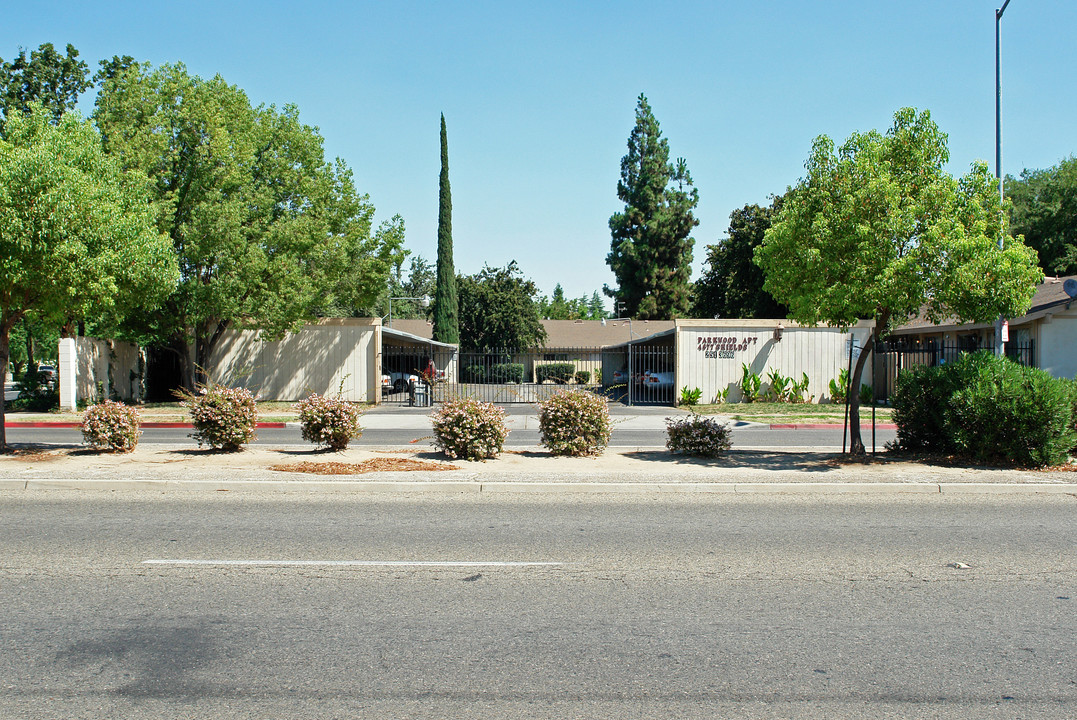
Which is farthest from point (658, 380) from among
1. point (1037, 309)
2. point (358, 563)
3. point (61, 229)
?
point (358, 563)

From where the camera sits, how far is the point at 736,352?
93.7 feet

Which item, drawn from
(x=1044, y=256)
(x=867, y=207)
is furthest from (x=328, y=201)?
Result: (x=1044, y=256)

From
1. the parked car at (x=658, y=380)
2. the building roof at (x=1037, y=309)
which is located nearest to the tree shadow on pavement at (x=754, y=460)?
the building roof at (x=1037, y=309)

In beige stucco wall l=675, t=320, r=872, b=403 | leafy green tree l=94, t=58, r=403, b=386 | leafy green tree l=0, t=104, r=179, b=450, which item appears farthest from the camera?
beige stucco wall l=675, t=320, r=872, b=403

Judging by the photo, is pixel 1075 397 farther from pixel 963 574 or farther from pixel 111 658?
pixel 111 658

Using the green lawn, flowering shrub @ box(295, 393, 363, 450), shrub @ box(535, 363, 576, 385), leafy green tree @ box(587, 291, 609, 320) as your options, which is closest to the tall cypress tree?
shrub @ box(535, 363, 576, 385)

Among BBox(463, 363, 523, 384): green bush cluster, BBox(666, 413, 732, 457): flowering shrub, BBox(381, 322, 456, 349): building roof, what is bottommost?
BBox(666, 413, 732, 457): flowering shrub

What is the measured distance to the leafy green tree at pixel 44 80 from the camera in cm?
3441

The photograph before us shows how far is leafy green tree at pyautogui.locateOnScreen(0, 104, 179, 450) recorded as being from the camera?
36.9 feet

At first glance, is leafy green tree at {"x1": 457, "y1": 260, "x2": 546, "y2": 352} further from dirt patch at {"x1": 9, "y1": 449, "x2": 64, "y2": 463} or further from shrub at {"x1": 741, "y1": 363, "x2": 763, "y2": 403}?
dirt patch at {"x1": 9, "y1": 449, "x2": 64, "y2": 463}

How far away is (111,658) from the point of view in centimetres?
447

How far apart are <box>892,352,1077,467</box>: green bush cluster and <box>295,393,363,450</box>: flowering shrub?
9279mm

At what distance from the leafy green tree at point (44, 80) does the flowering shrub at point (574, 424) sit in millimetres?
32828

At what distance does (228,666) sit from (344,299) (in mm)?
26288
